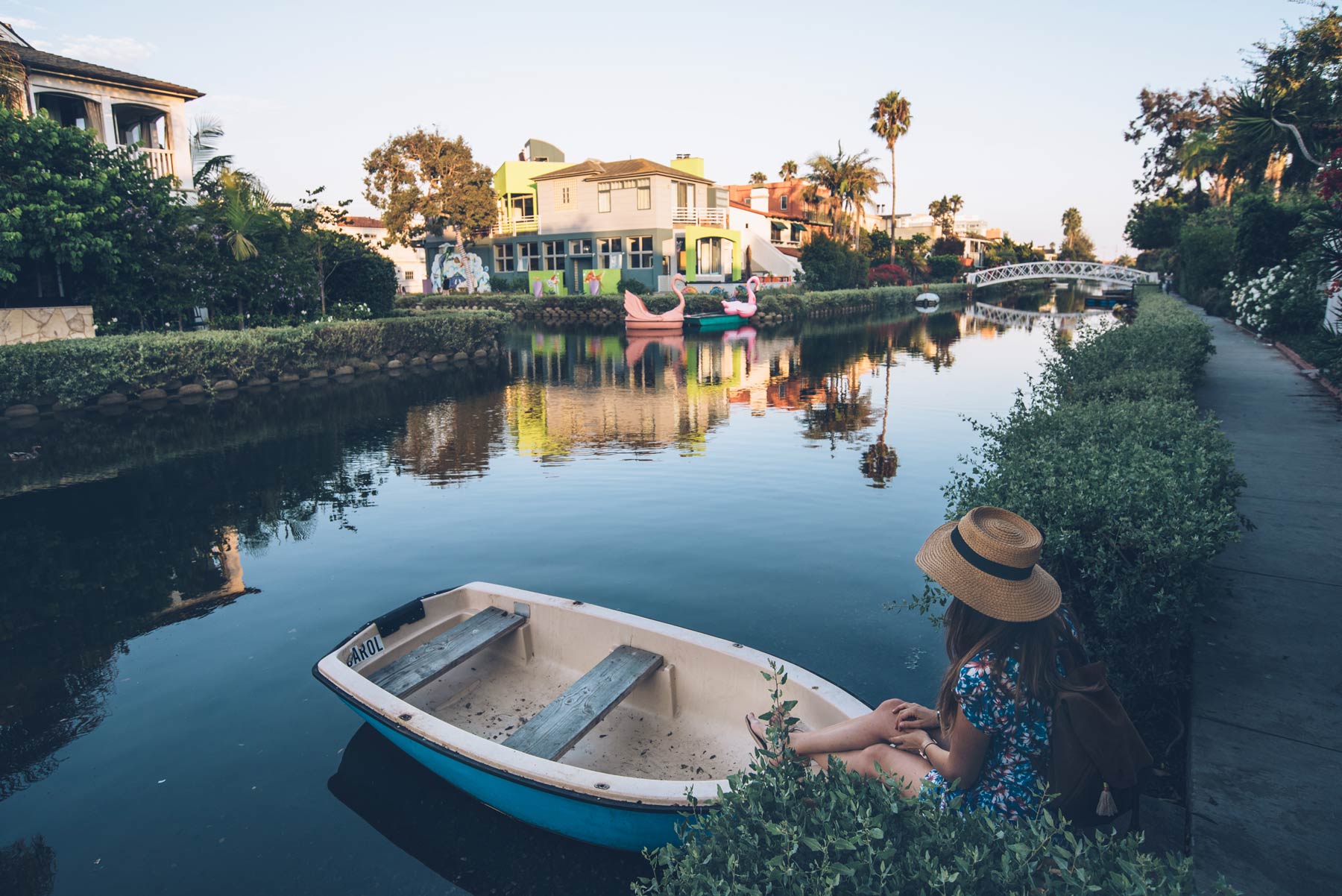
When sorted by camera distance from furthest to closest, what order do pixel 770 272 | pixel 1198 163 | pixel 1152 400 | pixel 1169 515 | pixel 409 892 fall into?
pixel 770 272 → pixel 1198 163 → pixel 1152 400 → pixel 1169 515 → pixel 409 892

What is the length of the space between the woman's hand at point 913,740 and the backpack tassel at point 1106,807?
60cm

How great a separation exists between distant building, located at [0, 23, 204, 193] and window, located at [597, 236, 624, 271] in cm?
2782

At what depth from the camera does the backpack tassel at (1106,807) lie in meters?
2.90

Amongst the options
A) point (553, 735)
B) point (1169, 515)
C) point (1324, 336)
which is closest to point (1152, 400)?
point (1324, 336)

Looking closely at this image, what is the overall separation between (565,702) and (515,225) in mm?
56320

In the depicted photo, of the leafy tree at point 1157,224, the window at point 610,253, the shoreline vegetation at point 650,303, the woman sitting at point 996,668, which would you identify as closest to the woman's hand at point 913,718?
the woman sitting at point 996,668

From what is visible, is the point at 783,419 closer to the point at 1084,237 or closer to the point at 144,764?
the point at 144,764

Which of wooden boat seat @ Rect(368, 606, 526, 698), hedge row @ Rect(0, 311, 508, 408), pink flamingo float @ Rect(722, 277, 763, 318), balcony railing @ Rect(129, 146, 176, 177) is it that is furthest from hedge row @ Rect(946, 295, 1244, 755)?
pink flamingo float @ Rect(722, 277, 763, 318)

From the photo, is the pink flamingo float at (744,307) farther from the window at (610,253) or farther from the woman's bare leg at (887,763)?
the woman's bare leg at (887,763)

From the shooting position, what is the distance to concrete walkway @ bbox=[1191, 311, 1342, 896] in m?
3.36

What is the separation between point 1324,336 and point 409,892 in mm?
8063

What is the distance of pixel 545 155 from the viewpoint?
61562 mm

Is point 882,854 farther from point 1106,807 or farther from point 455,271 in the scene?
point 455,271

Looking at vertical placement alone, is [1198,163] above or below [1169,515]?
above
